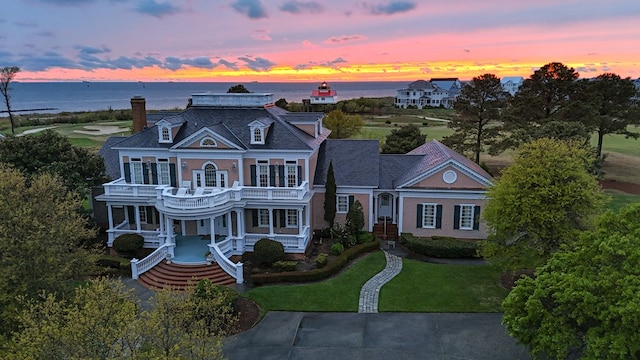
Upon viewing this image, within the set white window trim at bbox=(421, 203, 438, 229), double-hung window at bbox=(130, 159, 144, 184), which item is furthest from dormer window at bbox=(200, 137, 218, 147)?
white window trim at bbox=(421, 203, 438, 229)

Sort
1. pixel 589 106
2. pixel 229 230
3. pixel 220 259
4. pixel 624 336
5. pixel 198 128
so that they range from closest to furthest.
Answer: pixel 624 336, pixel 220 259, pixel 229 230, pixel 198 128, pixel 589 106

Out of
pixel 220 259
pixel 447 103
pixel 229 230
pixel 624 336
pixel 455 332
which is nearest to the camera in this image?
pixel 624 336

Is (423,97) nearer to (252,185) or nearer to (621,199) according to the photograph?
(621,199)

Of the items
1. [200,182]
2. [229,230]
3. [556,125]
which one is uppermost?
[556,125]

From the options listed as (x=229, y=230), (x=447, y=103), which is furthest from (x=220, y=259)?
(x=447, y=103)

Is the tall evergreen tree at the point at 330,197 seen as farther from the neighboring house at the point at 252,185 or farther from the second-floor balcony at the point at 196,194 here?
the second-floor balcony at the point at 196,194

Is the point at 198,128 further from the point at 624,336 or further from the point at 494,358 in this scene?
the point at 624,336
